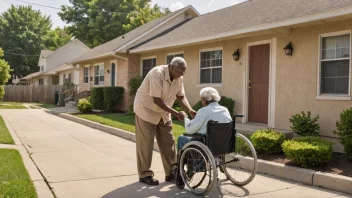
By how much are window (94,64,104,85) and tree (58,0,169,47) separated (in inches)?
755

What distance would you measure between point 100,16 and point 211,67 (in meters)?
32.8

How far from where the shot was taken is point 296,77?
29.8ft

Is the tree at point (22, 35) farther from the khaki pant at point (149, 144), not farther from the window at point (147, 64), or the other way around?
the khaki pant at point (149, 144)

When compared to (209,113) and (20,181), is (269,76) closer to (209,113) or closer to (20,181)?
(209,113)

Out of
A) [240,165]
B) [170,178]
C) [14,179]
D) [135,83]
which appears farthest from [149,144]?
[135,83]

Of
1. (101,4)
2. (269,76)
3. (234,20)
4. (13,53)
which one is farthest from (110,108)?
(13,53)

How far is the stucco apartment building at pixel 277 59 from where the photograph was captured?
319 inches

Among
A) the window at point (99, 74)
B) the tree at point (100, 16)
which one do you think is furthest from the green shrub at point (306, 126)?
the tree at point (100, 16)

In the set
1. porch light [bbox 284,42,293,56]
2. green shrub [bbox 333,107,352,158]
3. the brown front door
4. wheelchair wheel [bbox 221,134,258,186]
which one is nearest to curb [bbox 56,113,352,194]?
wheelchair wheel [bbox 221,134,258,186]

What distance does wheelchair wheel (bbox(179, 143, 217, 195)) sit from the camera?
169 inches

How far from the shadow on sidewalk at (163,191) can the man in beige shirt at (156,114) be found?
0.16 metres

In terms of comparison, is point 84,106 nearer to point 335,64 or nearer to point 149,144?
point 335,64

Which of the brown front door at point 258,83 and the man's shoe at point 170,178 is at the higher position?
the brown front door at point 258,83

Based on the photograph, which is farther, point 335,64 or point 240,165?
point 335,64
